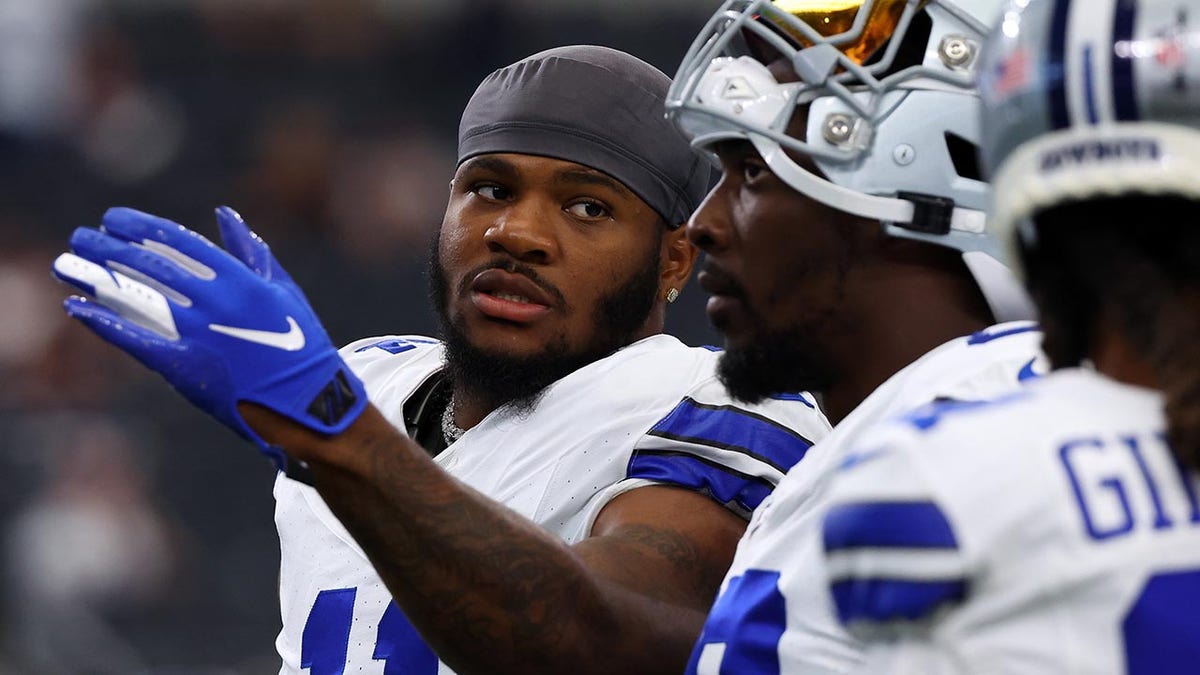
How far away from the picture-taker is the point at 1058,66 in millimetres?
1105

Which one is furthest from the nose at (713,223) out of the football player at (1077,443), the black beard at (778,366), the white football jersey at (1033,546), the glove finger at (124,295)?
the white football jersey at (1033,546)

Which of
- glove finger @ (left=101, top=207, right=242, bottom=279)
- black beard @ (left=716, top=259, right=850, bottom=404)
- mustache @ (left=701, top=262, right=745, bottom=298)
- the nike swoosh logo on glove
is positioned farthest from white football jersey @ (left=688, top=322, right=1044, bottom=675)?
glove finger @ (left=101, top=207, right=242, bottom=279)

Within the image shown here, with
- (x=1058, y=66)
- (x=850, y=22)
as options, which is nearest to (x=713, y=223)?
(x=850, y=22)

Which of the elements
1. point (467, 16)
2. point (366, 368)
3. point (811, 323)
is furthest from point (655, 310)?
point (467, 16)

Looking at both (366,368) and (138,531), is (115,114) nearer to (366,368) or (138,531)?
(138,531)

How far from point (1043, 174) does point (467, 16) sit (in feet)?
18.7

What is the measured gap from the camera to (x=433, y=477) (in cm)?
168

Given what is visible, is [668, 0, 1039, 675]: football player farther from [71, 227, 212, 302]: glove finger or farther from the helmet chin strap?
[71, 227, 212, 302]: glove finger

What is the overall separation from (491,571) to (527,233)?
727mm

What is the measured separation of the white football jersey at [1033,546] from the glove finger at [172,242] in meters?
0.82

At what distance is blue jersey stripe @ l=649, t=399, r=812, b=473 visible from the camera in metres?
2.08

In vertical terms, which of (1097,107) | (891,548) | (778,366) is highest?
(1097,107)

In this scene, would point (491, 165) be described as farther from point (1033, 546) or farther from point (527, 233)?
point (1033, 546)

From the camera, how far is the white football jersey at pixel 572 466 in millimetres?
2082
